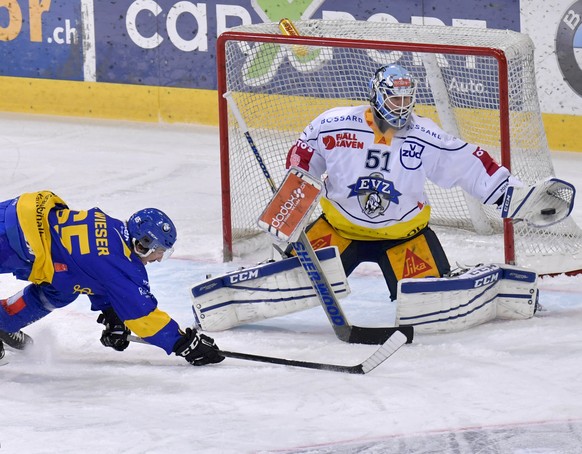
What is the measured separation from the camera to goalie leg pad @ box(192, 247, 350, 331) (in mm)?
4785

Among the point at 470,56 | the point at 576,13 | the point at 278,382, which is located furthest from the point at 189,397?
the point at 576,13

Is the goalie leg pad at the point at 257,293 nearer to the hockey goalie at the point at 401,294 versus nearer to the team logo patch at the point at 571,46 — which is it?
the hockey goalie at the point at 401,294

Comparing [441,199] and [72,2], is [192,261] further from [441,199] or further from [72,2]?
[72,2]

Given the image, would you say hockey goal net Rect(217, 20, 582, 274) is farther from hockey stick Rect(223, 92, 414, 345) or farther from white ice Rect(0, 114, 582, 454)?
hockey stick Rect(223, 92, 414, 345)

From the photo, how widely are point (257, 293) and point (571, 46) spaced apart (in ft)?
10.4

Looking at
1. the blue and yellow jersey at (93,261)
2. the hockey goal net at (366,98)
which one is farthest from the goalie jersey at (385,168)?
the blue and yellow jersey at (93,261)

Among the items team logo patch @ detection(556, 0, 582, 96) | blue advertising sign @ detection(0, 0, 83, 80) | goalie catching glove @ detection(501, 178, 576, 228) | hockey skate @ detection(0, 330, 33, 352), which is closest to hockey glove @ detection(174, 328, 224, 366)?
hockey skate @ detection(0, 330, 33, 352)

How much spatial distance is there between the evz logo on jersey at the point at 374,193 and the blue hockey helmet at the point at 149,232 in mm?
897

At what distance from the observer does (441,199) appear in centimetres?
612

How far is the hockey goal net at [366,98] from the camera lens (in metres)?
5.50

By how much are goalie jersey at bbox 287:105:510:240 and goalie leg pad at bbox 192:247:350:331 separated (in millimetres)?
242

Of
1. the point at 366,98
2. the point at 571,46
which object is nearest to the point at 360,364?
the point at 366,98

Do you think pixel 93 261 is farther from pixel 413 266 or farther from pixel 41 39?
pixel 41 39

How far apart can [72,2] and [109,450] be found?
18.0 ft
